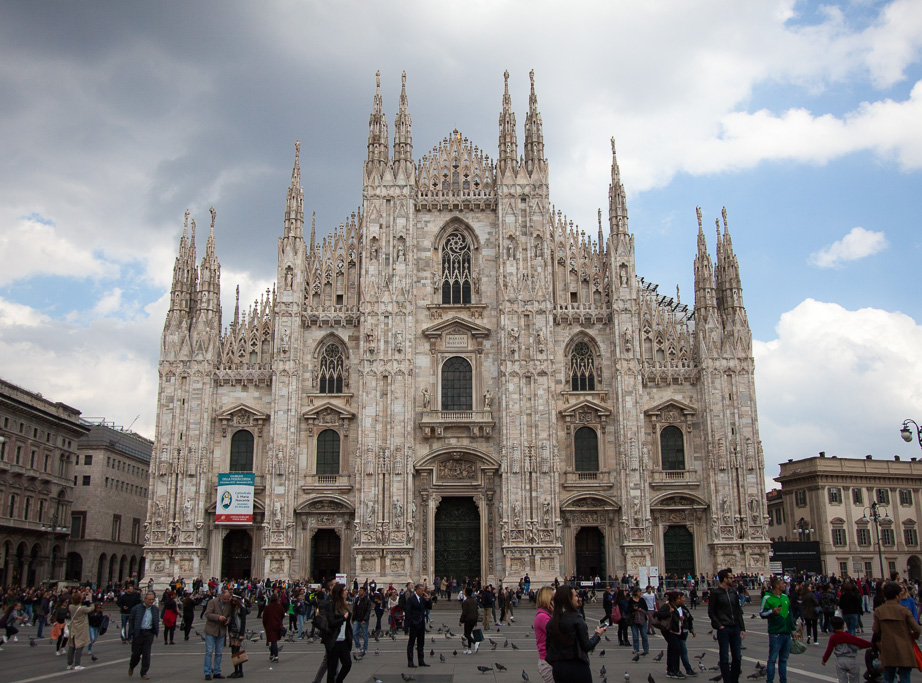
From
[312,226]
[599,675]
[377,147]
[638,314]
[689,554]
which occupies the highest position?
[377,147]

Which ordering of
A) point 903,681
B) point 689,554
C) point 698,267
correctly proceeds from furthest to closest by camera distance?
point 698,267 → point 689,554 → point 903,681

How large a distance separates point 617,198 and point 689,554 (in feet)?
63.5

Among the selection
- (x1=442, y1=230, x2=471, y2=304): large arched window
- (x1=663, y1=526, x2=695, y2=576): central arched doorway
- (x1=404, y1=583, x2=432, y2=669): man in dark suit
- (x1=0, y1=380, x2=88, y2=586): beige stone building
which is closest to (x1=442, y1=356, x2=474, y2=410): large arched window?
(x1=442, y1=230, x2=471, y2=304): large arched window

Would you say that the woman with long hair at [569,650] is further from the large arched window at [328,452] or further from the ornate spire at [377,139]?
the ornate spire at [377,139]

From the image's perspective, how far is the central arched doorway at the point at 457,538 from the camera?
145 feet

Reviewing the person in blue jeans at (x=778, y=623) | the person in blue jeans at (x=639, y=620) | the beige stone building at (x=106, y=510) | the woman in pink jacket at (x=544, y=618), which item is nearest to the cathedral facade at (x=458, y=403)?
the person in blue jeans at (x=639, y=620)

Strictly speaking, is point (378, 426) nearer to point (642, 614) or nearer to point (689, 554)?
point (689, 554)

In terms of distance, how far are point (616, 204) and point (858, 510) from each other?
128 feet

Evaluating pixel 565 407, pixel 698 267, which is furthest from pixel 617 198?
pixel 565 407

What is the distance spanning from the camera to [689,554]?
4412cm

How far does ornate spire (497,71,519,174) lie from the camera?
48.1 meters

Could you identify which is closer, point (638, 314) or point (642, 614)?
point (642, 614)

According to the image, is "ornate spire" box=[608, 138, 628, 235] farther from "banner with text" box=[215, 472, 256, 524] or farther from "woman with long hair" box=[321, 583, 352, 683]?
"woman with long hair" box=[321, 583, 352, 683]

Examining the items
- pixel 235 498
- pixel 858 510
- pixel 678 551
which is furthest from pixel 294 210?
pixel 858 510
